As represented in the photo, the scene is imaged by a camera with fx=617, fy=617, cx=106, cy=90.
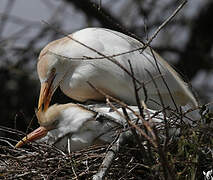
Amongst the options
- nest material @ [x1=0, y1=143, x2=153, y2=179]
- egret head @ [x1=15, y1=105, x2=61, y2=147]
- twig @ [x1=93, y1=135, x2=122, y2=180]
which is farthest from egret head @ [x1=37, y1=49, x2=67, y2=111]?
twig @ [x1=93, y1=135, x2=122, y2=180]

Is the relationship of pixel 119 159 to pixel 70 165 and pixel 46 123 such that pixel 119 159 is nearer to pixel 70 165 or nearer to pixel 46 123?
pixel 70 165

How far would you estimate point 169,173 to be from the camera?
Result: 8.16 feet

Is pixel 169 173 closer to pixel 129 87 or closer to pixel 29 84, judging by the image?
pixel 129 87

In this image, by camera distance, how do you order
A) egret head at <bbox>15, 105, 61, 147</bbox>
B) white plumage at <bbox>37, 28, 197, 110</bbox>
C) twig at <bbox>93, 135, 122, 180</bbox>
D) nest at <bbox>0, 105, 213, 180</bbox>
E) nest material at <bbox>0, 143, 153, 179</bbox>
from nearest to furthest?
twig at <bbox>93, 135, 122, 180</bbox> → nest at <bbox>0, 105, 213, 180</bbox> → nest material at <bbox>0, 143, 153, 179</bbox> → egret head at <bbox>15, 105, 61, 147</bbox> → white plumage at <bbox>37, 28, 197, 110</bbox>

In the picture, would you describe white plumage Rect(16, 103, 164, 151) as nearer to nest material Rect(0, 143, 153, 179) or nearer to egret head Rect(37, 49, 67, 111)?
nest material Rect(0, 143, 153, 179)

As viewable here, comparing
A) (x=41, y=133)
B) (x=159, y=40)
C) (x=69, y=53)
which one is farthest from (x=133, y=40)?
(x=159, y=40)

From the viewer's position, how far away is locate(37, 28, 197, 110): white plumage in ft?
14.3

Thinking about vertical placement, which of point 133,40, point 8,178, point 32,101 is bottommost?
point 32,101

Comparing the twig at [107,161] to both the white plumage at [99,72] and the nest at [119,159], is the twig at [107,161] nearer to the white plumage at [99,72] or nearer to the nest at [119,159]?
the nest at [119,159]

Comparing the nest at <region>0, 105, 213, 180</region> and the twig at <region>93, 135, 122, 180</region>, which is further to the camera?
the nest at <region>0, 105, 213, 180</region>

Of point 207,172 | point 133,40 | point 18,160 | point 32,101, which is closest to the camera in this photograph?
point 207,172

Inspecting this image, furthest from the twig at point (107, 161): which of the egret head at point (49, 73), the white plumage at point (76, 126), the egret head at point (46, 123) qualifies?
the egret head at point (49, 73)

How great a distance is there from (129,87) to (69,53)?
502mm

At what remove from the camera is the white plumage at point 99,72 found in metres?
4.36
